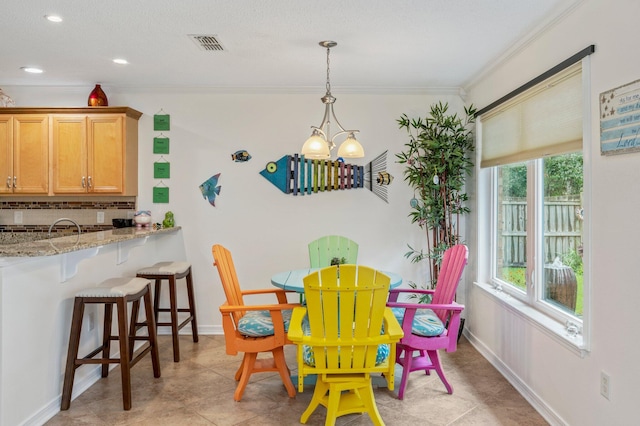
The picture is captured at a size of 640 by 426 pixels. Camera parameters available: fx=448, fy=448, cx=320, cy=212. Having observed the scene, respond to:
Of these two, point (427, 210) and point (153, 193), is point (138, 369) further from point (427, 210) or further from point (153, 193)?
point (427, 210)

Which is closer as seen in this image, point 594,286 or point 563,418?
point 594,286

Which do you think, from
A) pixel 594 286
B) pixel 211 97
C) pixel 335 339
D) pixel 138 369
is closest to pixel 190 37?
pixel 211 97

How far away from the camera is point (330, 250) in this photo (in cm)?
430

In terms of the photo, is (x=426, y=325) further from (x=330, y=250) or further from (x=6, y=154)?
(x=6, y=154)

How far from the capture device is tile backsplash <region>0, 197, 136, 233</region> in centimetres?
466

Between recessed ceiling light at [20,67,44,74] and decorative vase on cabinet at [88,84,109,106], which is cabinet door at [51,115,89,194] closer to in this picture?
decorative vase on cabinet at [88,84,109,106]

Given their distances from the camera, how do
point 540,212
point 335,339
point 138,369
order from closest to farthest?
point 335,339 < point 540,212 < point 138,369

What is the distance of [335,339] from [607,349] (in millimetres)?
1357

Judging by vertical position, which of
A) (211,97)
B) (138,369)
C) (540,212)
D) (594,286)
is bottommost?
(138,369)

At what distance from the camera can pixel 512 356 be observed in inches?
133

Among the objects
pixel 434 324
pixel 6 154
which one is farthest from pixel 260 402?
pixel 6 154

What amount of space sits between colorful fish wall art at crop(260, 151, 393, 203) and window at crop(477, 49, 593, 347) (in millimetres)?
1002

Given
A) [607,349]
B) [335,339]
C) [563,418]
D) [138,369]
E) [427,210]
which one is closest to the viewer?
[607,349]

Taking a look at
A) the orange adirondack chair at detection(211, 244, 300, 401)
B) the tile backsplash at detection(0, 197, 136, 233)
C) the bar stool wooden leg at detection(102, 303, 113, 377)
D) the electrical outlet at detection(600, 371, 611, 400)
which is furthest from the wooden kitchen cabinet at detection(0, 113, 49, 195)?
the electrical outlet at detection(600, 371, 611, 400)
